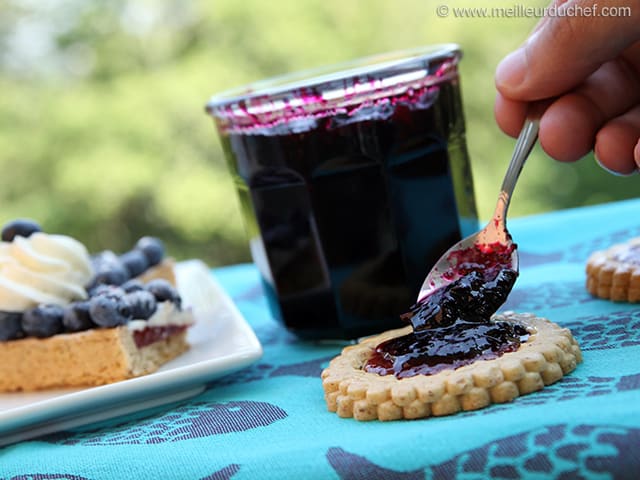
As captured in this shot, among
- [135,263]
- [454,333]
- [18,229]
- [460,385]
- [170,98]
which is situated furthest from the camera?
[170,98]

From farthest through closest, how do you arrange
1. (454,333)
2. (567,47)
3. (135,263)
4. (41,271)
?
(135,263) → (41,271) → (567,47) → (454,333)

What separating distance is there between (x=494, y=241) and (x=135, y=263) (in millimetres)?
920

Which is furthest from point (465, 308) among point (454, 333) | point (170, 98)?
point (170, 98)

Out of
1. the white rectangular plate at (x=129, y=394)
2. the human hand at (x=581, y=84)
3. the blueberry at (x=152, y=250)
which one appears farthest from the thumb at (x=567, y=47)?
the blueberry at (x=152, y=250)

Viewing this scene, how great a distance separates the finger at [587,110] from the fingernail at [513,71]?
0.08 meters

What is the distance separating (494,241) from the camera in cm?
129

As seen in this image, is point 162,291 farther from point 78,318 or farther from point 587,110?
point 587,110

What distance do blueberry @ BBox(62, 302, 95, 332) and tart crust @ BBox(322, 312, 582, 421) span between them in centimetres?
55

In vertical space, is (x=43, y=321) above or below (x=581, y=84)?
below

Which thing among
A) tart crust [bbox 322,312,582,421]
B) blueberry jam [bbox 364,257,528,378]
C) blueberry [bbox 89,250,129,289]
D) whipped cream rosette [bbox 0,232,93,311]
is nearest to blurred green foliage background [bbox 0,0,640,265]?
blueberry [bbox 89,250,129,289]

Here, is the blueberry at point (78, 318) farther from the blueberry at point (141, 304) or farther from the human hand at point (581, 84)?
the human hand at point (581, 84)

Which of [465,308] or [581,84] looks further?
[581,84]

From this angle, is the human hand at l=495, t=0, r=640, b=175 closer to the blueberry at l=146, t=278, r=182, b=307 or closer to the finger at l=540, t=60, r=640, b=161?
the finger at l=540, t=60, r=640, b=161

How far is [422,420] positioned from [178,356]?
A: 2.24ft
